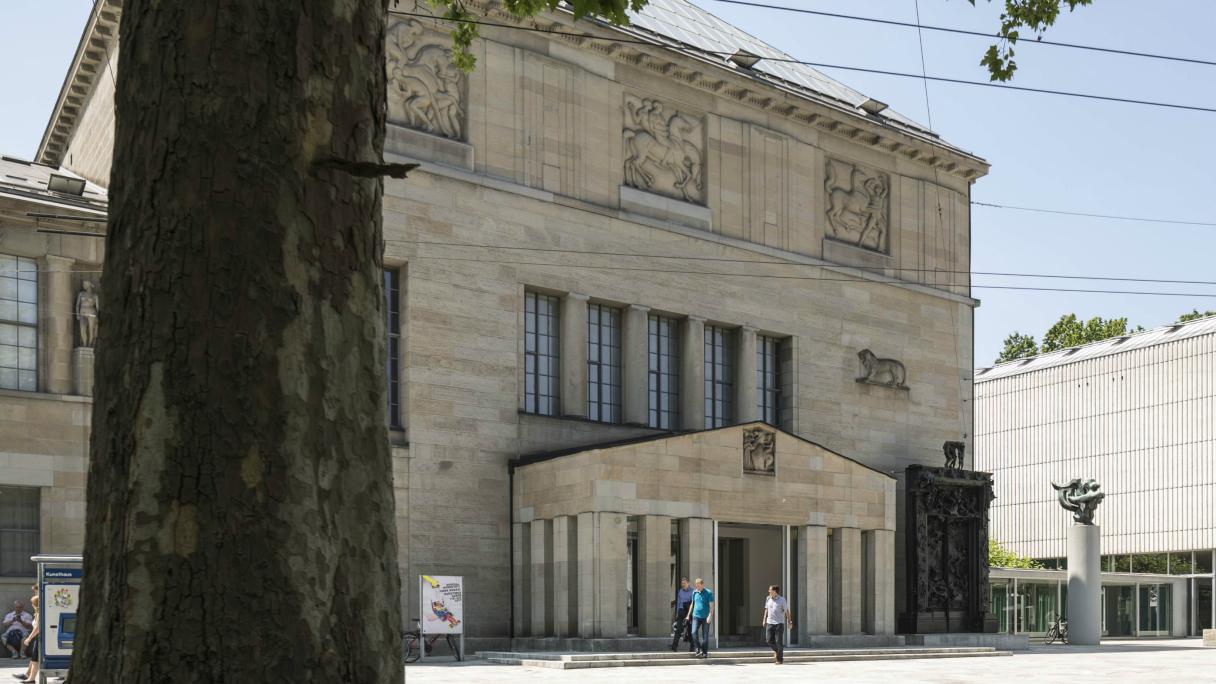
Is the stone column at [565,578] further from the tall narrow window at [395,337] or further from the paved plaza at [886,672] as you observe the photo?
the tall narrow window at [395,337]

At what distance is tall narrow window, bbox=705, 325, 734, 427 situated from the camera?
123 feet

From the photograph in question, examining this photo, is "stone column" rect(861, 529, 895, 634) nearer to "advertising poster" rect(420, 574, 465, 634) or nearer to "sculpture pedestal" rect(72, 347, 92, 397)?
"advertising poster" rect(420, 574, 465, 634)

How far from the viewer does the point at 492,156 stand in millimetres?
32844

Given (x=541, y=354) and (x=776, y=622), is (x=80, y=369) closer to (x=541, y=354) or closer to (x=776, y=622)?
(x=541, y=354)

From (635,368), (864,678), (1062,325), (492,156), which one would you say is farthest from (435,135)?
(1062,325)

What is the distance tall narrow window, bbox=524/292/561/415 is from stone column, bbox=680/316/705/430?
3.70m

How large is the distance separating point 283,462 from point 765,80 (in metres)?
35.7

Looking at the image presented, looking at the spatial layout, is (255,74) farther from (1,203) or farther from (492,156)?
(492,156)

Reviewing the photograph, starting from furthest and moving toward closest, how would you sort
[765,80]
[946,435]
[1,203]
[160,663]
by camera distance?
1. [946,435]
2. [765,80]
3. [1,203]
4. [160,663]

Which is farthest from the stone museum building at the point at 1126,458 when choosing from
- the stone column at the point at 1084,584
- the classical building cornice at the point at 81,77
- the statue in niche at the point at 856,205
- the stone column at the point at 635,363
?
the classical building cornice at the point at 81,77

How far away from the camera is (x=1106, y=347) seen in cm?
7075

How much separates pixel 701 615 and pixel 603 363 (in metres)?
8.03

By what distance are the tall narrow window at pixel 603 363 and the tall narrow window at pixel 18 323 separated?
1231 cm

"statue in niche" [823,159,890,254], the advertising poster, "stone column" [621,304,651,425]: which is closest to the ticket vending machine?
the advertising poster
